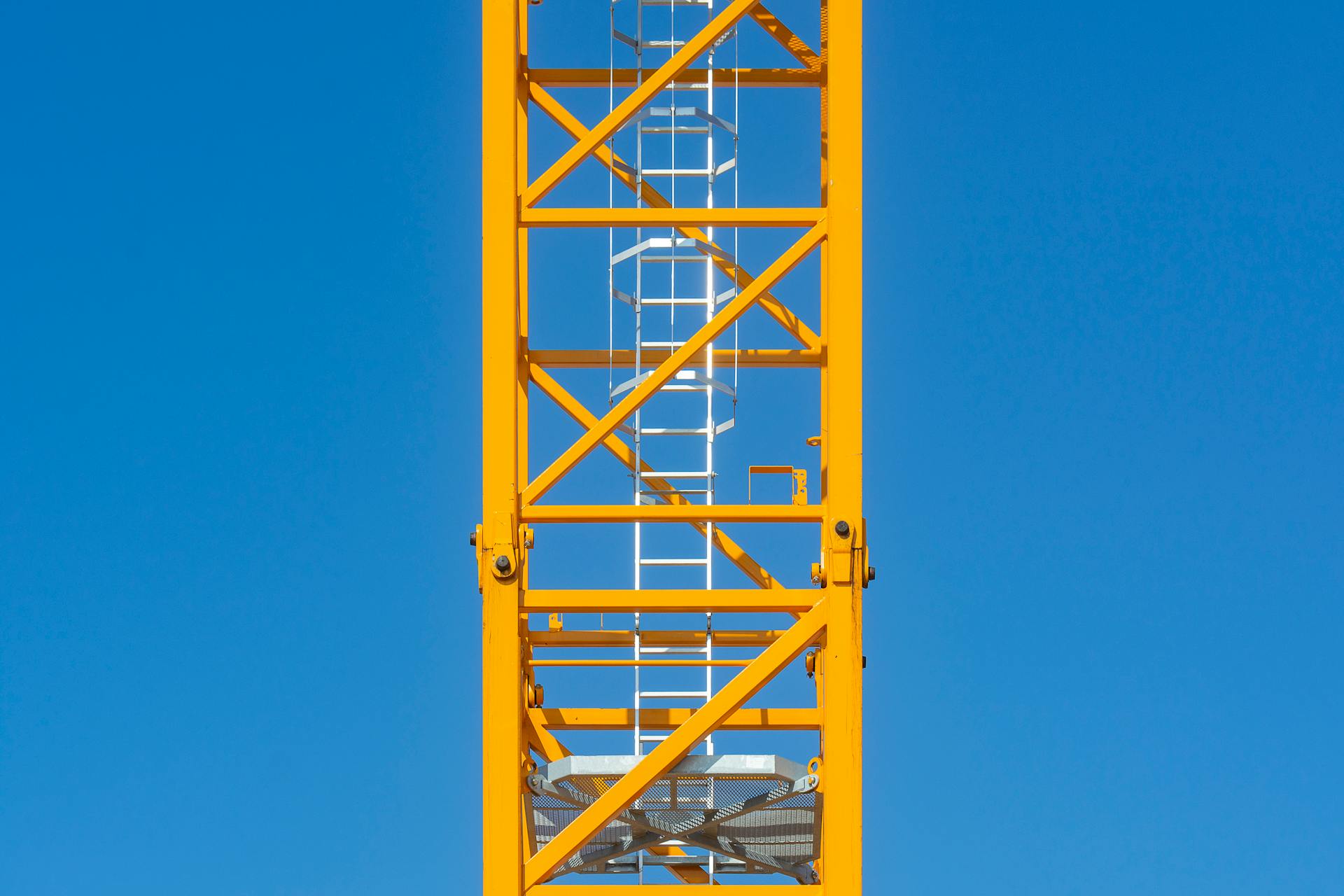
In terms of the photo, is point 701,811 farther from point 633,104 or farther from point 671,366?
point 633,104

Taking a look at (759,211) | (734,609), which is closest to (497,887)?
(734,609)

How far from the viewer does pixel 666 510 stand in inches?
730

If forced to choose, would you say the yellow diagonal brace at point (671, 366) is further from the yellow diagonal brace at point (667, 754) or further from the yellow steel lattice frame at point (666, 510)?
the yellow diagonal brace at point (667, 754)

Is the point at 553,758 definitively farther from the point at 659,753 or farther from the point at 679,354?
the point at 679,354

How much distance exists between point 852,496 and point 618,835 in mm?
3650

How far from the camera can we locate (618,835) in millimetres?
18953

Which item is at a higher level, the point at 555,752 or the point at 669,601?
the point at 669,601

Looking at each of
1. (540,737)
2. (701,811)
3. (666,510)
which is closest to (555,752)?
(540,737)

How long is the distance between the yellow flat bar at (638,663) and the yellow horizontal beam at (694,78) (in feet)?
17.2

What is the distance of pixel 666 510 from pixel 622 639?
2449mm

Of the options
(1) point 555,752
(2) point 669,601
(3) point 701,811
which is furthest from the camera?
(1) point 555,752

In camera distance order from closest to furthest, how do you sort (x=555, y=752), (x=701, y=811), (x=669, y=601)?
(x=669, y=601) → (x=701, y=811) → (x=555, y=752)

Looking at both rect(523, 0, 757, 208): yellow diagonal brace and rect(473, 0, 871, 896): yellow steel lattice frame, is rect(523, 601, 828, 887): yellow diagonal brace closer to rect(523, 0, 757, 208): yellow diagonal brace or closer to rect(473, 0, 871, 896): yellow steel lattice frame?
rect(473, 0, 871, 896): yellow steel lattice frame

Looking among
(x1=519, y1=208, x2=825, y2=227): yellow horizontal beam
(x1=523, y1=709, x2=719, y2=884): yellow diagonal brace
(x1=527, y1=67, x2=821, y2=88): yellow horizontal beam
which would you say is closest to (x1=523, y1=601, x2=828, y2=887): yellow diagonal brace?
(x1=523, y1=709, x2=719, y2=884): yellow diagonal brace
